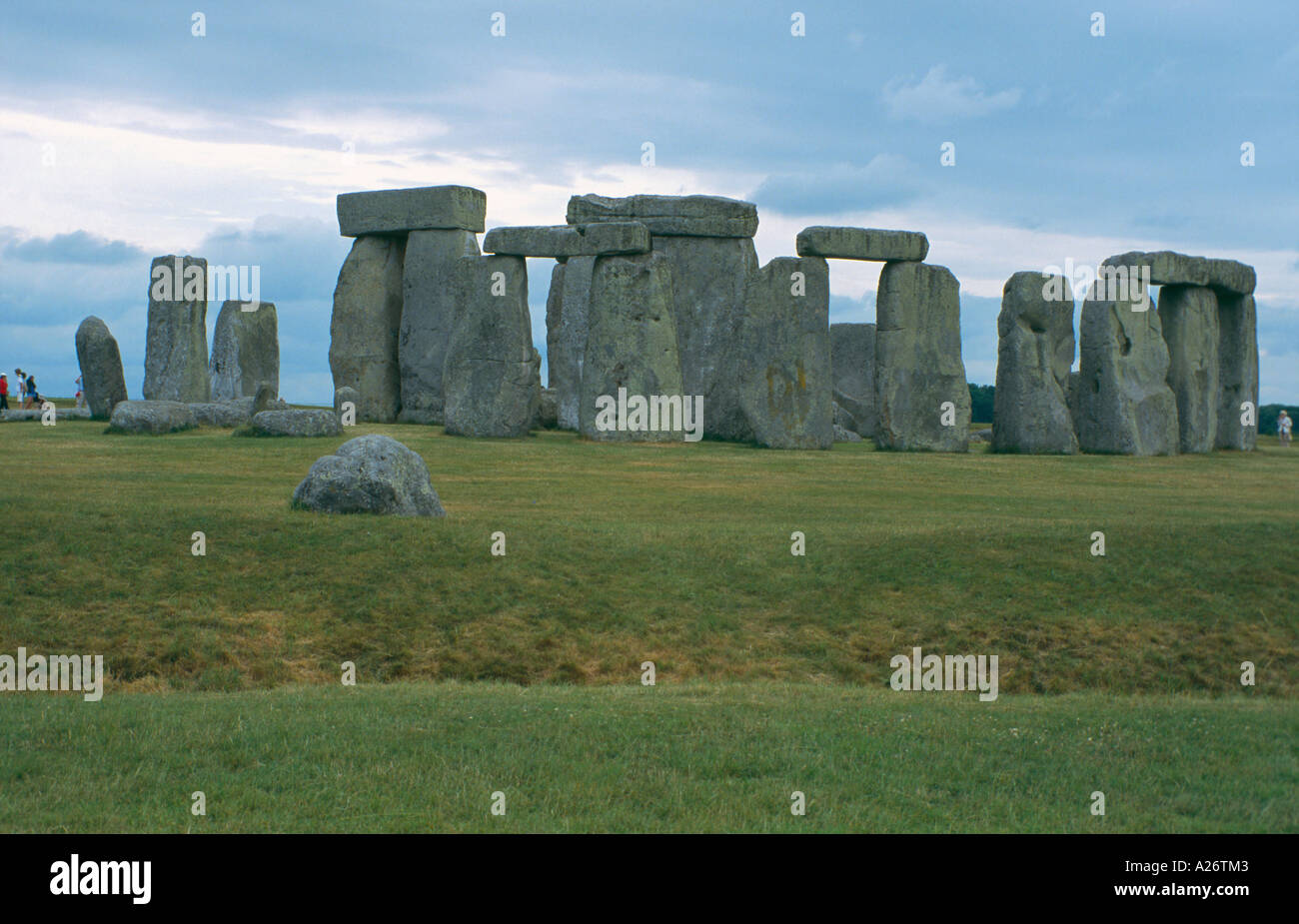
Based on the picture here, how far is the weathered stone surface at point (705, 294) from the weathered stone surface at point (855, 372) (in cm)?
507

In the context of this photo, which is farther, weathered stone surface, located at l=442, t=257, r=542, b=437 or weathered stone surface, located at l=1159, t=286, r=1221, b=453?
weathered stone surface, located at l=1159, t=286, r=1221, b=453

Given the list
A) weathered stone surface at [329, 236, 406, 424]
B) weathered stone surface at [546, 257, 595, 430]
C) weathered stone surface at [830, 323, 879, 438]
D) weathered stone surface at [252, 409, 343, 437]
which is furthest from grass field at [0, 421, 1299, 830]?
weathered stone surface at [830, 323, 879, 438]

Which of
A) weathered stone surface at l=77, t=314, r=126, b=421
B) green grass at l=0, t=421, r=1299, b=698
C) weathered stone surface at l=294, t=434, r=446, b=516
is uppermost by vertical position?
weathered stone surface at l=77, t=314, r=126, b=421

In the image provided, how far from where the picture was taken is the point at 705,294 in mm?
29250

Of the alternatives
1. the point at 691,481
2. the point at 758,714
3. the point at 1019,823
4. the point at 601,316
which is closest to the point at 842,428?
the point at 601,316

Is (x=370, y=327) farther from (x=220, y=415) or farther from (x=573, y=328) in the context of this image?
(x=220, y=415)

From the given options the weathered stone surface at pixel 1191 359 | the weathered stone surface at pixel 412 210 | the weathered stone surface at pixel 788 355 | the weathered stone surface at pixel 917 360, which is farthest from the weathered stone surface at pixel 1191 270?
the weathered stone surface at pixel 412 210

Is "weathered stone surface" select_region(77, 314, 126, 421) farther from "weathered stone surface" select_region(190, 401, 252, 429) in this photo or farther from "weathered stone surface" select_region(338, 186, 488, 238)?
"weathered stone surface" select_region(338, 186, 488, 238)

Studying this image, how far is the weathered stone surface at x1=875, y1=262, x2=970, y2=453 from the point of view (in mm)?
24672

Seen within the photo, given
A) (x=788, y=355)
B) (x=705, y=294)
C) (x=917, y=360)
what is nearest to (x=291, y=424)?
(x=788, y=355)

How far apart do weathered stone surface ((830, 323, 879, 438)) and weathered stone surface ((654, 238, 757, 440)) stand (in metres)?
5.07

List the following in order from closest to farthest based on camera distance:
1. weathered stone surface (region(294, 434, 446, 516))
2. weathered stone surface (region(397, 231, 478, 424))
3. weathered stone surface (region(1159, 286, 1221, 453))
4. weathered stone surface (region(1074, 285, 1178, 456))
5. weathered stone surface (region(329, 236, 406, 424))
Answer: weathered stone surface (region(294, 434, 446, 516))
weathered stone surface (region(1074, 285, 1178, 456))
weathered stone surface (region(1159, 286, 1221, 453))
weathered stone surface (region(397, 231, 478, 424))
weathered stone surface (region(329, 236, 406, 424))
